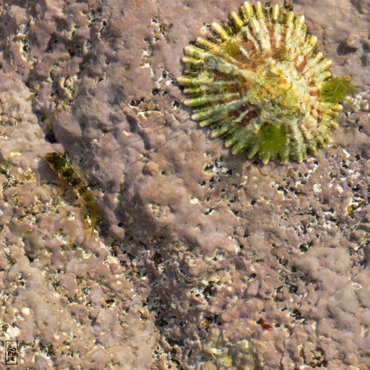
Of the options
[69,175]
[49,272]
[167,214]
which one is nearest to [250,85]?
[167,214]

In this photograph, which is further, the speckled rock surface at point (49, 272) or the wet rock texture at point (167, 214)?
the speckled rock surface at point (49, 272)

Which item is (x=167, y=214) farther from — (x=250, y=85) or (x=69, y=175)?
(x=250, y=85)

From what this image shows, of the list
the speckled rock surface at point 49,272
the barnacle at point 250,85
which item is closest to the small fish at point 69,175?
the speckled rock surface at point 49,272

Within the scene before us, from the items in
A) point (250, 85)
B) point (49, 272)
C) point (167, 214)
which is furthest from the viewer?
point (49, 272)

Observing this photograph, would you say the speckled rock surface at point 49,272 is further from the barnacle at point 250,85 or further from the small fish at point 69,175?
the barnacle at point 250,85

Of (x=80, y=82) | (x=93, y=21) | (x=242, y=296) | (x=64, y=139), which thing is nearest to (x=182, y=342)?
(x=242, y=296)
